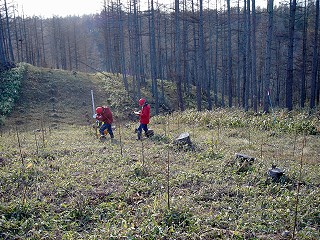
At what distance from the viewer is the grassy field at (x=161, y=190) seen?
4.56 m

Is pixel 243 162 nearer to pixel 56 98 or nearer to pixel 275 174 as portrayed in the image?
pixel 275 174

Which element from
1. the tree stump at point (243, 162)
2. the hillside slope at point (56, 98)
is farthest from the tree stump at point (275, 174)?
the hillside slope at point (56, 98)

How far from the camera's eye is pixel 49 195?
5.79 metres

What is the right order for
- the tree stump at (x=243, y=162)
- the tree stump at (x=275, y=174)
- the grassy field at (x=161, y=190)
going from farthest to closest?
the tree stump at (x=243, y=162), the tree stump at (x=275, y=174), the grassy field at (x=161, y=190)

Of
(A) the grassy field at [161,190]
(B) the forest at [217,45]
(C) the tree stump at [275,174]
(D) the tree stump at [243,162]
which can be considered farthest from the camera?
(B) the forest at [217,45]

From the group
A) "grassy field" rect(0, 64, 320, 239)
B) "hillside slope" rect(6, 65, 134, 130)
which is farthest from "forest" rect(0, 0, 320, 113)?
"grassy field" rect(0, 64, 320, 239)

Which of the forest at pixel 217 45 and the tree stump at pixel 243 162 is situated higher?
the forest at pixel 217 45

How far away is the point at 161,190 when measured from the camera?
6.05 meters

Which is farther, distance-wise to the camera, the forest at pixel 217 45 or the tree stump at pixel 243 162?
the forest at pixel 217 45

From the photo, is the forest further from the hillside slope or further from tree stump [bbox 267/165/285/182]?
tree stump [bbox 267/165/285/182]

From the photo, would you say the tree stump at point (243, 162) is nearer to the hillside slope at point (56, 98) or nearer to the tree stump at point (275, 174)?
the tree stump at point (275, 174)

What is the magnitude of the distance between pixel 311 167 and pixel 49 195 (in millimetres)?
6417

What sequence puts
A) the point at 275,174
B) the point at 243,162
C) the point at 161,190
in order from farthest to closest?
the point at 243,162 → the point at 275,174 → the point at 161,190

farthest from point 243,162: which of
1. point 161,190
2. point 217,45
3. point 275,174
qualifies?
point 217,45
